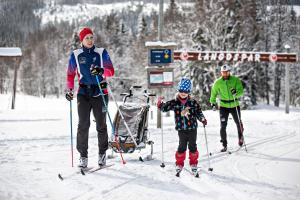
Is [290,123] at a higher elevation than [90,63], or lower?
lower

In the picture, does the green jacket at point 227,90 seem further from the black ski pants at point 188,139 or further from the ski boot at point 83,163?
the ski boot at point 83,163

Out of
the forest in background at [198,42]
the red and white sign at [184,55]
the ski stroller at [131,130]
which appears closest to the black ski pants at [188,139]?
the ski stroller at [131,130]

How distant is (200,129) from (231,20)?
20.6m

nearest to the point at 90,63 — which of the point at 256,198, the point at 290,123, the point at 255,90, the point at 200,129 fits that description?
the point at 256,198

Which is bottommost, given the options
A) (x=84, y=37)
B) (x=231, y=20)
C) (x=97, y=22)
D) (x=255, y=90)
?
(x=255, y=90)

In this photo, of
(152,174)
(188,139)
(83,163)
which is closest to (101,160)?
(83,163)

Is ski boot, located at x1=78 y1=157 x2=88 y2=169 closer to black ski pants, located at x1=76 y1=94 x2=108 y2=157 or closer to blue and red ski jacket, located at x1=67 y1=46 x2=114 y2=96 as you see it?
black ski pants, located at x1=76 y1=94 x2=108 y2=157

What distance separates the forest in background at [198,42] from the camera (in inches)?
1206

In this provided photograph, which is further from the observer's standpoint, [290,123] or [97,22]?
[97,22]

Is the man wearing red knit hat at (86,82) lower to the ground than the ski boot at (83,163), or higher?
higher

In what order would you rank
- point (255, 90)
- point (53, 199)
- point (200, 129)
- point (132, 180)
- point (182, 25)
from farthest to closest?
point (255, 90) → point (182, 25) → point (200, 129) → point (132, 180) → point (53, 199)

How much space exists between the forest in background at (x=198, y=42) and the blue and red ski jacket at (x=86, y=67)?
40.6 ft

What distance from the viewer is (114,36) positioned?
214 feet

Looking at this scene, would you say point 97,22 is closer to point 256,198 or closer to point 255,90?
point 255,90
